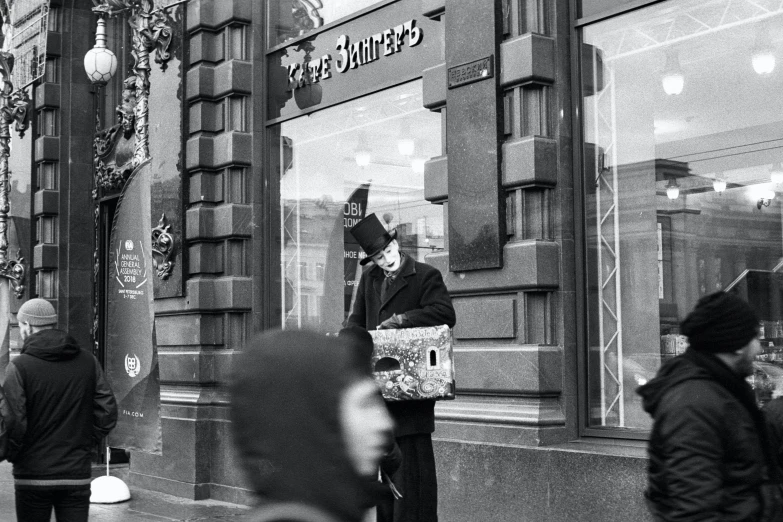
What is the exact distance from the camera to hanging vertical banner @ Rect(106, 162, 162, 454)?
9.10m

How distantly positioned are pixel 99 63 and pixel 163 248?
2.21 metres

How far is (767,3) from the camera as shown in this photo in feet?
21.7

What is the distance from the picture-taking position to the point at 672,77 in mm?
7156

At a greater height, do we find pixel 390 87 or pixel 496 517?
pixel 390 87

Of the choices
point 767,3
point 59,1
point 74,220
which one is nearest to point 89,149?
point 74,220

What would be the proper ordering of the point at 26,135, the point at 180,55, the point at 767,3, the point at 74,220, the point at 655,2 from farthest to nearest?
the point at 26,135 → the point at 74,220 → the point at 180,55 → the point at 655,2 → the point at 767,3

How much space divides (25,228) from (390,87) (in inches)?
305

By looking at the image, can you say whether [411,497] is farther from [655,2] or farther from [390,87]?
[390,87]

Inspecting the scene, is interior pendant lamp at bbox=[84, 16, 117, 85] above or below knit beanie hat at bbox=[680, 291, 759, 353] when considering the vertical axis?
above

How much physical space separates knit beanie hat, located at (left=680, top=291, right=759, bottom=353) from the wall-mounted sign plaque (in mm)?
4515

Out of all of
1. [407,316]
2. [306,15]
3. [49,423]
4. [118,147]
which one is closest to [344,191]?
[306,15]

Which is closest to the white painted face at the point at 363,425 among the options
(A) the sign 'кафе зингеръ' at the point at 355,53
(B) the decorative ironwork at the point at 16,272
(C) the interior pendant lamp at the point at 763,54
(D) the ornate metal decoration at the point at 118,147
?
(C) the interior pendant lamp at the point at 763,54

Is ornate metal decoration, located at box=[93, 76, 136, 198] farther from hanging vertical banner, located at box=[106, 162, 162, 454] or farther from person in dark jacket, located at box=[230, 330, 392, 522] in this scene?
person in dark jacket, located at box=[230, 330, 392, 522]

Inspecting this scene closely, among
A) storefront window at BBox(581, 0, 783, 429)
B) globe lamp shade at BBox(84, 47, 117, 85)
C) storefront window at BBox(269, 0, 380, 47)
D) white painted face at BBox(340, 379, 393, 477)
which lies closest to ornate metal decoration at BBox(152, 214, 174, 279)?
globe lamp shade at BBox(84, 47, 117, 85)
